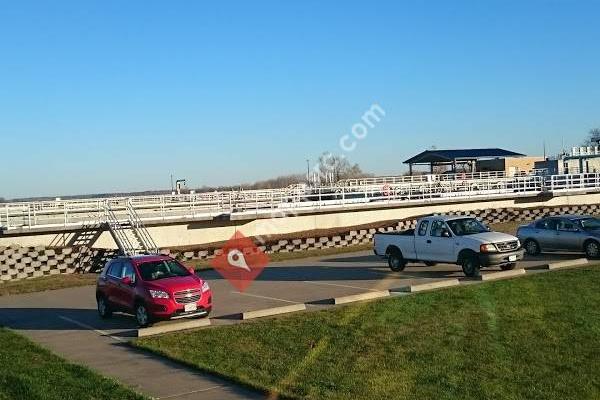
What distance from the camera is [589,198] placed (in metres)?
49.0

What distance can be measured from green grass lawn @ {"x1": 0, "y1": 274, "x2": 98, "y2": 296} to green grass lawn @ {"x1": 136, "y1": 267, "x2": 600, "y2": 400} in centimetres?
1191

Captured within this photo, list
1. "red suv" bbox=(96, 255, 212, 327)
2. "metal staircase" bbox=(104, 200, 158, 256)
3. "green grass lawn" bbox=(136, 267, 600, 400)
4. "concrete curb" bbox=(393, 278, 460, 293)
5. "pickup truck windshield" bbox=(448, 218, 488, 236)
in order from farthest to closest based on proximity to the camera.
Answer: "metal staircase" bbox=(104, 200, 158, 256) → "pickup truck windshield" bbox=(448, 218, 488, 236) → "concrete curb" bbox=(393, 278, 460, 293) → "red suv" bbox=(96, 255, 212, 327) → "green grass lawn" bbox=(136, 267, 600, 400)

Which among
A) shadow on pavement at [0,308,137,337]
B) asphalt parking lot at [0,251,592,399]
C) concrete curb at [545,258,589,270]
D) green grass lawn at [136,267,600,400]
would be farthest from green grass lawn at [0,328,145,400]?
concrete curb at [545,258,589,270]

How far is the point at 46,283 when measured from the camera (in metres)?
24.5

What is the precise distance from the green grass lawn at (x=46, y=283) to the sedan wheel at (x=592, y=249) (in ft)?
52.5

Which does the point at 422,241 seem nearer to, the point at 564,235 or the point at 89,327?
the point at 564,235

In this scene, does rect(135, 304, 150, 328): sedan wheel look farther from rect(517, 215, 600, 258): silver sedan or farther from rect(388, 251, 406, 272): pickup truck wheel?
rect(517, 215, 600, 258): silver sedan

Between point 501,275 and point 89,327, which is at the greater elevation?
point 501,275

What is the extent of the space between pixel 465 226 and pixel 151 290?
33.6 ft

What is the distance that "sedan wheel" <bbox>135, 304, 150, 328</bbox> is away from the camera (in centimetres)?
1452

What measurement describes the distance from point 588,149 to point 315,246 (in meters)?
51.0

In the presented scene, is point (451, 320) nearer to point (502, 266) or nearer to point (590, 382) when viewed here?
point (590, 382)

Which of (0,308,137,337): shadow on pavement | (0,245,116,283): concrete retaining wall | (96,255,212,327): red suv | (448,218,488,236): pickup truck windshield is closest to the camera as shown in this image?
(96,255,212,327): red suv

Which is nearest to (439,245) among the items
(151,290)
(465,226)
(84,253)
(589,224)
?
(465,226)
